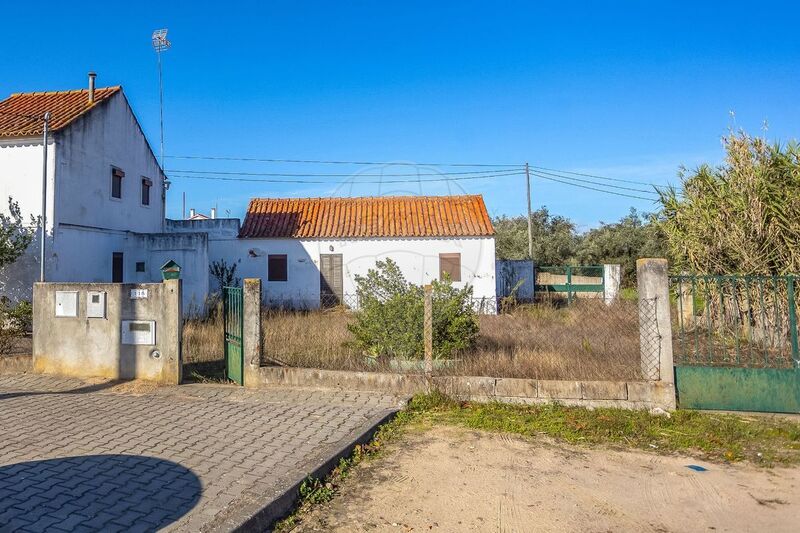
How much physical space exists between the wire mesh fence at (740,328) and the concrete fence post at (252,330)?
573 cm

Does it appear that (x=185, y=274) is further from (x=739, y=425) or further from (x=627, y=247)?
(x=627, y=247)

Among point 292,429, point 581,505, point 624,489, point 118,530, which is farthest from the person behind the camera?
point 292,429

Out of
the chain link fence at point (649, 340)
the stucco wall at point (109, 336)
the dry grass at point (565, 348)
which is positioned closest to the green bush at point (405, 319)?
the dry grass at point (565, 348)

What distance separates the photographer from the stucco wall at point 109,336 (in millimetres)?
7785

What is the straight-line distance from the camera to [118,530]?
3.36 metres

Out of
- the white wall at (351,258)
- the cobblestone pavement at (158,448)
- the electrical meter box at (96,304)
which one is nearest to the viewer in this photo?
the cobblestone pavement at (158,448)

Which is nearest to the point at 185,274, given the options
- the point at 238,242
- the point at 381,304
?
the point at 238,242

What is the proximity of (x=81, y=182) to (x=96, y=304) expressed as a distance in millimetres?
9373

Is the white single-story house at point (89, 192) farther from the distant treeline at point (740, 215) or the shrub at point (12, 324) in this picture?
the distant treeline at point (740, 215)

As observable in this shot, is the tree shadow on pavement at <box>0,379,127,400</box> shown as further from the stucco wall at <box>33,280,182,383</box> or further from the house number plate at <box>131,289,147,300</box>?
the house number plate at <box>131,289,147,300</box>

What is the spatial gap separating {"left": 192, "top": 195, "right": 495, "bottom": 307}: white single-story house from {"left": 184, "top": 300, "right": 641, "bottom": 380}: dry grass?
25.0ft

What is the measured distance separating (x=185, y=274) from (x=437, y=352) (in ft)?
40.0

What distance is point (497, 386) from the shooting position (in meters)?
6.74

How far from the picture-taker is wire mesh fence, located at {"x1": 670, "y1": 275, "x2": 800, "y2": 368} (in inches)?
253
